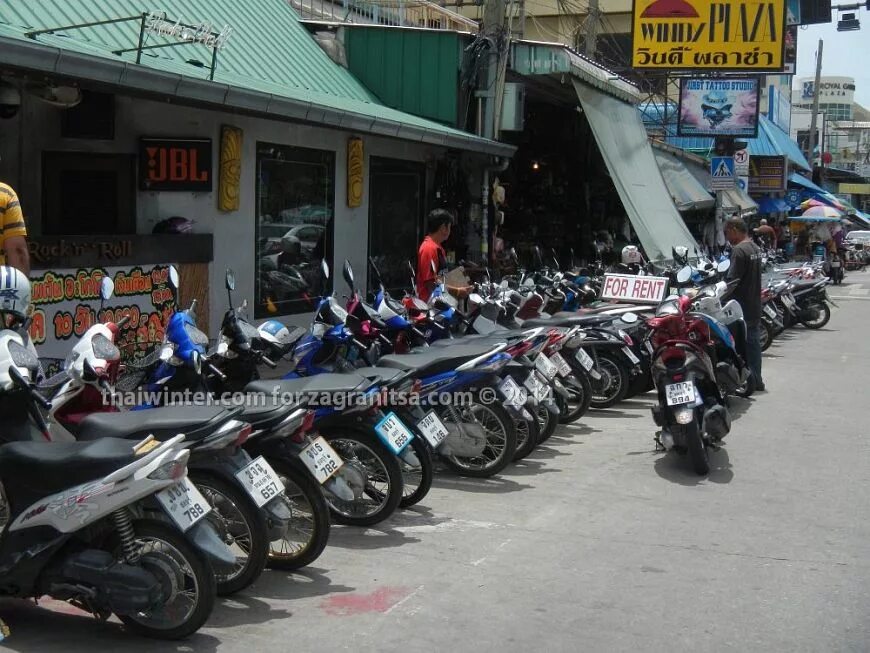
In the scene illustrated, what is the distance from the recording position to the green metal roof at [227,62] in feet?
25.7

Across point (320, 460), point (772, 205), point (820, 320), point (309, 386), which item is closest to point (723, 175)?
point (820, 320)

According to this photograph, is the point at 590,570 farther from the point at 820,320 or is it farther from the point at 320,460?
the point at 820,320

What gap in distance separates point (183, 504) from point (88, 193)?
6.54 m

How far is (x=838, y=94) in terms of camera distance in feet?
354

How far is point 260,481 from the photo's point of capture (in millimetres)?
5023

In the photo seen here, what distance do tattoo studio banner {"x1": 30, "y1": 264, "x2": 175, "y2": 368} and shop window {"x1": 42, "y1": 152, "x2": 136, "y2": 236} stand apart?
1123 mm

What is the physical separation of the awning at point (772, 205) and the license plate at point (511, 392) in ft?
109

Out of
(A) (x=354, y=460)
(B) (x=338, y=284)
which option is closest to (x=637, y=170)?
(B) (x=338, y=284)

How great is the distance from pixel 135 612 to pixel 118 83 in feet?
15.7

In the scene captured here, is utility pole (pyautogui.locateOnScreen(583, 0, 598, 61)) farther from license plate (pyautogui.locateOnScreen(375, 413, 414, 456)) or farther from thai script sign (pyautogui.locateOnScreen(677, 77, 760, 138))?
license plate (pyautogui.locateOnScreen(375, 413, 414, 456))

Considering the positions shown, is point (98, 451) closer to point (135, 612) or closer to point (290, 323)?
point (135, 612)

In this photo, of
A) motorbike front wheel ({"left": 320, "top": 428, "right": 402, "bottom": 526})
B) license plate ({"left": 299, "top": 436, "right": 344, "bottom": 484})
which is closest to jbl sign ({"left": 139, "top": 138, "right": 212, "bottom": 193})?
motorbike front wheel ({"left": 320, "top": 428, "right": 402, "bottom": 526})

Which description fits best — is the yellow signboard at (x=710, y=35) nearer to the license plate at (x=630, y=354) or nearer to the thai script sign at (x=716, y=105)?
the thai script sign at (x=716, y=105)

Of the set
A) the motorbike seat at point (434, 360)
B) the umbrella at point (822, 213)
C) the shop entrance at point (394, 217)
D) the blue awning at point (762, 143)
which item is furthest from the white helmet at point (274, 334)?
the umbrella at point (822, 213)
